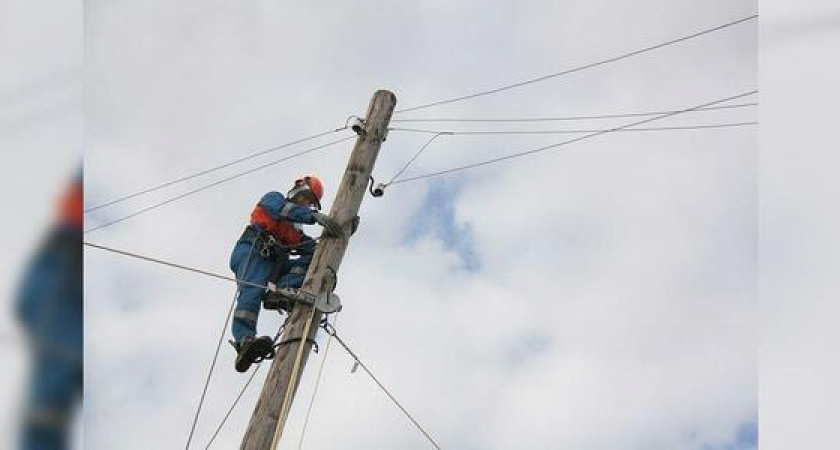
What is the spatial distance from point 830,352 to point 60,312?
0.90 metres

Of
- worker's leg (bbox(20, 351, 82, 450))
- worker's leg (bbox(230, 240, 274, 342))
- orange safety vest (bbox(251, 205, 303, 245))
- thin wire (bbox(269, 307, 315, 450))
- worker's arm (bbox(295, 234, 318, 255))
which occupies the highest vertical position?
orange safety vest (bbox(251, 205, 303, 245))

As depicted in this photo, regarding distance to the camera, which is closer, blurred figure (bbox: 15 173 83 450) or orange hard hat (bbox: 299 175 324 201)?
blurred figure (bbox: 15 173 83 450)

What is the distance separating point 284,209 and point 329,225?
13.0 inches

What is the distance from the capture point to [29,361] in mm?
1117

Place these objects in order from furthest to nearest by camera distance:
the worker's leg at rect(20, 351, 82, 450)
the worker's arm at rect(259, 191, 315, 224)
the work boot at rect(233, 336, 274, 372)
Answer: the worker's arm at rect(259, 191, 315, 224)
the work boot at rect(233, 336, 274, 372)
the worker's leg at rect(20, 351, 82, 450)

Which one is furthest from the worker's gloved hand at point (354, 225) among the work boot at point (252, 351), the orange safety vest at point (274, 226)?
the work boot at point (252, 351)

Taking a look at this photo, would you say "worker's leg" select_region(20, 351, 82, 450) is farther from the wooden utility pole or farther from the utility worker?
the utility worker

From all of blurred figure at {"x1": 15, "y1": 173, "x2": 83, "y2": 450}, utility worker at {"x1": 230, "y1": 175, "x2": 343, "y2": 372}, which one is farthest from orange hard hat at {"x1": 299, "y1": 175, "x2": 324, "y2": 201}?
blurred figure at {"x1": 15, "y1": 173, "x2": 83, "y2": 450}

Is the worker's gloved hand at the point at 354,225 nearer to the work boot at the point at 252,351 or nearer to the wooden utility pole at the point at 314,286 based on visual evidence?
the wooden utility pole at the point at 314,286

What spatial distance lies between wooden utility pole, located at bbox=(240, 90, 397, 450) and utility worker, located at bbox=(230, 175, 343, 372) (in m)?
0.14

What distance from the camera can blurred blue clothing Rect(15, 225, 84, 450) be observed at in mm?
1110

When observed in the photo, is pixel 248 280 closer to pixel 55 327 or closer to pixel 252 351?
pixel 252 351

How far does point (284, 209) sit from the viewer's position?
528 cm

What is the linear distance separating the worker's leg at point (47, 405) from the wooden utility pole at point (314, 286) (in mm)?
3247
